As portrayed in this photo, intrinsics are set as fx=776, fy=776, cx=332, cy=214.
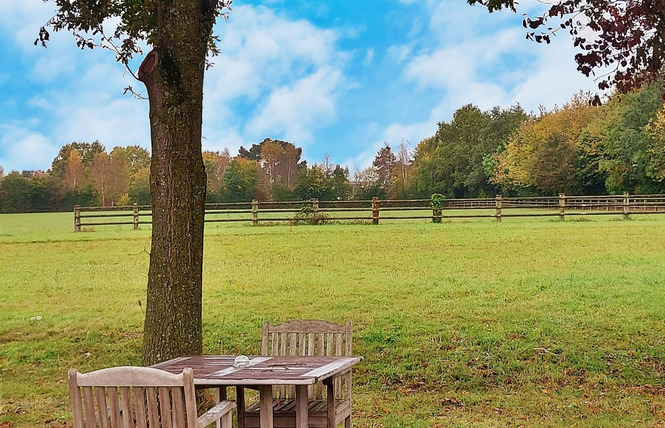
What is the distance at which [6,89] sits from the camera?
11.4m

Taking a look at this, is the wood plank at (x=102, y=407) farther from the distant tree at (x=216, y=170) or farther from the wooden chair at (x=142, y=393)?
the distant tree at (x=216, y=170)

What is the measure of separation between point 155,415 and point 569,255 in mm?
13551

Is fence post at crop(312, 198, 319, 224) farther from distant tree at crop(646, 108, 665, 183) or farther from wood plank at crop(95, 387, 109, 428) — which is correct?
wood plank at crop(95, 387, 109, 428)

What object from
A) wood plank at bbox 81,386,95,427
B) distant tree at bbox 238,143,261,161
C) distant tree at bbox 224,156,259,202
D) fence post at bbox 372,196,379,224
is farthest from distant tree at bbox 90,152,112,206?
wood plank at bbox 81,386,95,427

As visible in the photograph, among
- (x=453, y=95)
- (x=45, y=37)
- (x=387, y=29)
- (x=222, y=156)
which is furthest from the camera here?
(x=453, y=95)

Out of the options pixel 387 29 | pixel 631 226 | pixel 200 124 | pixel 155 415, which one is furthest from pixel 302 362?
pixel 387 29

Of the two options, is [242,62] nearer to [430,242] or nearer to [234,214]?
[234,214]

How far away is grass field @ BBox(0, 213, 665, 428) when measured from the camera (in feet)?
19.5

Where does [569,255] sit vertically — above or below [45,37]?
below

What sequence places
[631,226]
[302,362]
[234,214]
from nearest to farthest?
1. [302,362]
2. [631,226]
3. [234,214]

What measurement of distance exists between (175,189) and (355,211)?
21.8m

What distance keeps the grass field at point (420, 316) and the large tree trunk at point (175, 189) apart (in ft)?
4.50

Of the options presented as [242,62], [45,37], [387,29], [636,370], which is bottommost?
[636,370]

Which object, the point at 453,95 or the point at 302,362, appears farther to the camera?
the point at 453,95
